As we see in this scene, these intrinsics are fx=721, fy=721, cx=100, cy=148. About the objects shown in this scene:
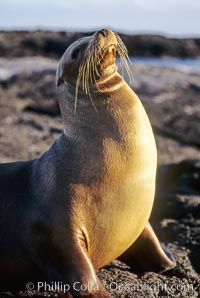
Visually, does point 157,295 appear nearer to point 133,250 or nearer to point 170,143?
point 133,250

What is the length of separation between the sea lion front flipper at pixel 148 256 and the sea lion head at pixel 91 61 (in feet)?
4.03

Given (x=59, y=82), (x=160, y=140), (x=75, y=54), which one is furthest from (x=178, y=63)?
(x=75, y=54)

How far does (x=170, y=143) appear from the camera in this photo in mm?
11117

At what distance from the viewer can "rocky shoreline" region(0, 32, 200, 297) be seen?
520 cm

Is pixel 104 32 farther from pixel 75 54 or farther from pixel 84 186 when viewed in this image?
pixel 84 186

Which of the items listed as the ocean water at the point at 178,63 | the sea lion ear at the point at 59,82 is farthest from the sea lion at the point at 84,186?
the ocean water at the point at 178,63

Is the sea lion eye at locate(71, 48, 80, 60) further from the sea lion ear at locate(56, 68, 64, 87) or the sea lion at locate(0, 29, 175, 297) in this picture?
the sea lion ear at locate(56, 68, 64, 87)

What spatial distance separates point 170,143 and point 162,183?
311cm

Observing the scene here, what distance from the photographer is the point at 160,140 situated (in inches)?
441

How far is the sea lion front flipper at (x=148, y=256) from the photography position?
532 cm

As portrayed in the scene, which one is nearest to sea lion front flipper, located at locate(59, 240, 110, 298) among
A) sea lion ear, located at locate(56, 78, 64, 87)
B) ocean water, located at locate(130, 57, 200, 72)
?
sea lion ear, located at locate(56, 78, 64, 87)

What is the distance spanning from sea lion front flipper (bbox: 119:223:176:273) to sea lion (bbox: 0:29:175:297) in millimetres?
368

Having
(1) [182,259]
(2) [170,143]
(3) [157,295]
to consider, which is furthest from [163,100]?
(3) [157,295]

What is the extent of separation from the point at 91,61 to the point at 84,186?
809mm
